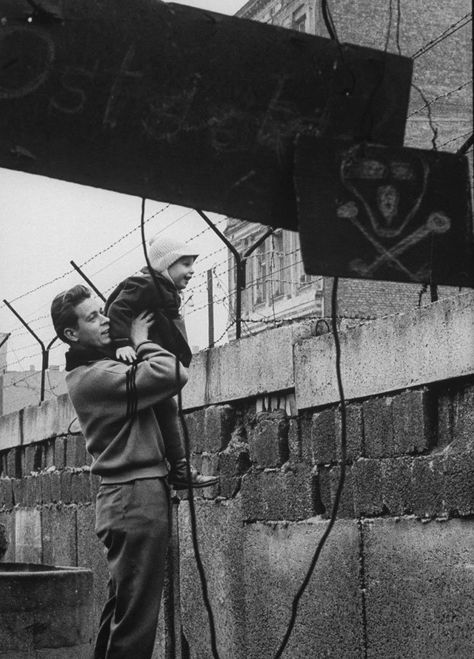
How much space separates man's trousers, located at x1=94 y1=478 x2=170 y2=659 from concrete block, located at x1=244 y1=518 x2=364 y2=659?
3.42 ft

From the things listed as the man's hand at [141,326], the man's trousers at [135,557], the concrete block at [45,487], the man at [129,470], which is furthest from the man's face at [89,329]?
the concrete block at [45,487]

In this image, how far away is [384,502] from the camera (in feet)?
17.2

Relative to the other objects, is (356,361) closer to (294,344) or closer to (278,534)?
(294,344)

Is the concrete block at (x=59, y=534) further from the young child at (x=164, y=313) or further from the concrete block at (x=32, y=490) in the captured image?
the young child at (x=164, y=313)

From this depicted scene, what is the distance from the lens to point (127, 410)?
5043 millimetres

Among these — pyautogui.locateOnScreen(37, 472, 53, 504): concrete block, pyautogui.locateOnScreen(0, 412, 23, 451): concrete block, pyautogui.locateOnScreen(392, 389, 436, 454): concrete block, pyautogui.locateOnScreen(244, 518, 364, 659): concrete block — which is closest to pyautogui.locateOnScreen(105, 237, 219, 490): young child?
pyautogui.locateOnScreen(244, 518, 364, 659): concrete block

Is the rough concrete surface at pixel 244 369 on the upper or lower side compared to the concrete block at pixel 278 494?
upper

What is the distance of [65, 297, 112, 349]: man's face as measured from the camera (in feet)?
17.7

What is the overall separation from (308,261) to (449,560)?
184 centimetres

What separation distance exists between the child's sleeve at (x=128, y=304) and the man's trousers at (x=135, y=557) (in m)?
0.74

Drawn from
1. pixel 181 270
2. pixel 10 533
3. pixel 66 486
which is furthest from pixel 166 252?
pixel 10 533

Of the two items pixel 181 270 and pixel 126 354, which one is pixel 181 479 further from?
pixel 181 270

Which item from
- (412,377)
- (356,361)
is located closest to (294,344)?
(356,361)

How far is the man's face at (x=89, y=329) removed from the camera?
212 inches
